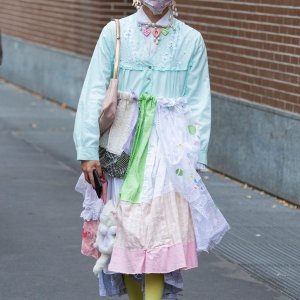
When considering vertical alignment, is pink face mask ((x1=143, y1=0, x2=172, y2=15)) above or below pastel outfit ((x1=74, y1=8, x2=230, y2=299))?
above

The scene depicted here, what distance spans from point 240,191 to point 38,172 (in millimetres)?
2057

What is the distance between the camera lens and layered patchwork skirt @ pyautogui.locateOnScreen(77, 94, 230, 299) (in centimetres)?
529

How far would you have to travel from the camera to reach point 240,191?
10625 millimetres

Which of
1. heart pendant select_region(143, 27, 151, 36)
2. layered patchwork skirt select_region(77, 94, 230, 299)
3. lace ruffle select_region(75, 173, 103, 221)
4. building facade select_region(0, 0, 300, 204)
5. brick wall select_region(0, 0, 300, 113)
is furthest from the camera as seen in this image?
brick wall select_region(0, 0, 300, 113)

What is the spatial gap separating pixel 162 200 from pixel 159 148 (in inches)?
9.7

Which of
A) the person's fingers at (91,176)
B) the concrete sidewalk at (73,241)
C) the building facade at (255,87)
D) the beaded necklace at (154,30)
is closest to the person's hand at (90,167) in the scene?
the person's fingers at (91,176)

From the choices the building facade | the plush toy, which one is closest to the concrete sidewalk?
the building facade

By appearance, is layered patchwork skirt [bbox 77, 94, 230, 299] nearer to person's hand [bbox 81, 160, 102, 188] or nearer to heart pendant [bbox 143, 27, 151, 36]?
person's hand [bbox 81, 160, 102, 188]

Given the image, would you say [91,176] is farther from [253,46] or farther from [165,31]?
[253,46]

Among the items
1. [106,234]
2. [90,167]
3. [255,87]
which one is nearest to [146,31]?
[90,167]

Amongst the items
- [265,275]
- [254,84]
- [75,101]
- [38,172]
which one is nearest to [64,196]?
[38,172]

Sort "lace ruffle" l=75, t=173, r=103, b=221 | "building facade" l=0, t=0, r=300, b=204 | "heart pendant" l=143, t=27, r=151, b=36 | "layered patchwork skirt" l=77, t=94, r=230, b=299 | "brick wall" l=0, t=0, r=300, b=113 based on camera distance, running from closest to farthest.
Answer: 1. "layered patchwork skirt" l=77, t=94, r=230, b=299
2. "heart pendant" l=143, t=27, r=151, b=36
3. "lace ruffle" l=75, t=173, r=103, b=221
4. "building facade" l=0, t=0, r=300, b=204
5. "brick wall" l=0, t=0, r=300, b=113

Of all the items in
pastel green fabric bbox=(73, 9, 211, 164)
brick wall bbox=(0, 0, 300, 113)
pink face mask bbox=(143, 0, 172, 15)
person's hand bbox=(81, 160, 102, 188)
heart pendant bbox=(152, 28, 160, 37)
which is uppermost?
pink face mask bbox=(143, 0, 172, 15)

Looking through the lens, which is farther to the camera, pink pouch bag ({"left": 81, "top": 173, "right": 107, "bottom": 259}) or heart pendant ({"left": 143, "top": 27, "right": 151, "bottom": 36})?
pink pouch bag ({"left": 81, "top": 173, "right": 107, "bottom": 259})
